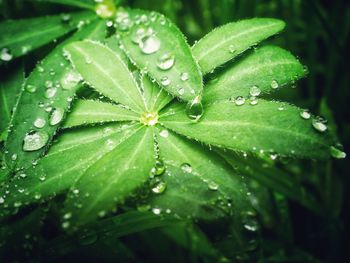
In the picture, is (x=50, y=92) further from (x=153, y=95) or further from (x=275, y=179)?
(x=275, y=179)

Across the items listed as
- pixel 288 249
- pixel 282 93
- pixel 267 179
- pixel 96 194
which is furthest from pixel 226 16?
pixel 96 194

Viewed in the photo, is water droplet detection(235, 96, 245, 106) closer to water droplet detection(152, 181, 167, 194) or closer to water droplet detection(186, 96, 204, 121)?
water droplet detection(186, 96, 204, 121)

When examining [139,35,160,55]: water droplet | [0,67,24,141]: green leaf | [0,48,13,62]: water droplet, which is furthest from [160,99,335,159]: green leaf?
[0,48,13,62]: water droplet

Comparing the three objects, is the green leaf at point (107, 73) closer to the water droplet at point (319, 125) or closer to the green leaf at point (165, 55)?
the green leaf at point (165, 55)

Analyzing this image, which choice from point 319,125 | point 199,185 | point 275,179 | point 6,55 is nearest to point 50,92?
point 6,55

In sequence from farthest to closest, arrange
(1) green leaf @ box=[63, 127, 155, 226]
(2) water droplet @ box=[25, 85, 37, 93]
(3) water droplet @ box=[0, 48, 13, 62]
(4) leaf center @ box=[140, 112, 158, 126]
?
(3) water droplet @ box=[0, 48, 13, 62]
(2) water droplet @ box=[25, 85, 37, 93]
(4) leaf center @ box=[140, 112, 158, 126]
(1) green leaf @ box=[63, 127, 155, 226]

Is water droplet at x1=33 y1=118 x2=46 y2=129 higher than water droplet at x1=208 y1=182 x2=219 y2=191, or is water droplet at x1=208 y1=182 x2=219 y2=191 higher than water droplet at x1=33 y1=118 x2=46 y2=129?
water droplet at x1=33 y1=118 x2=46 y2=129

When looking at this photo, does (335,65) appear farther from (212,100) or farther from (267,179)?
(212,100)
